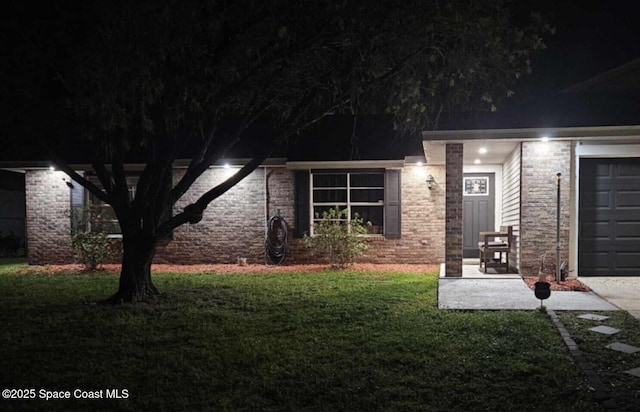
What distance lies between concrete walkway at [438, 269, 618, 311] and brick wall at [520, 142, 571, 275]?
27.3 inches

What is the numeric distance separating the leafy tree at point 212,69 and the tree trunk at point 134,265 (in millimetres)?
16

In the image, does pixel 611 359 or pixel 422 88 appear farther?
pixel 422 88

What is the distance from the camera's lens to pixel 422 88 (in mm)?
7875

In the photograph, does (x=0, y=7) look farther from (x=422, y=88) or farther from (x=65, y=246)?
(x=65, y=246)

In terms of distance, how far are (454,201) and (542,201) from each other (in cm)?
170

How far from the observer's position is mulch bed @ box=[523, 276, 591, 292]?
329 inches

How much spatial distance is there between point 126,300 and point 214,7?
4.66 metres

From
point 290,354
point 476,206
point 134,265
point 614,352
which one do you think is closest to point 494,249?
point 476,206

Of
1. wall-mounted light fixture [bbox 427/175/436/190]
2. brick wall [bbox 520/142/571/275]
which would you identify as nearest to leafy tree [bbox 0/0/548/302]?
brick wall [bbox 520/142/571/275]

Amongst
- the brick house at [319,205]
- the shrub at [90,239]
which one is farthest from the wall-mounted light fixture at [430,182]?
the shrub at [90,239]

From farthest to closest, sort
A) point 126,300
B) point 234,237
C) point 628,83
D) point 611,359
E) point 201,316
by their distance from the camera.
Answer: point 628,83 < point 234,237 < point 126,300 < point 201,316 < point 611,359

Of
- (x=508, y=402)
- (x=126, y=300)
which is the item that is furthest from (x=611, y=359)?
(x=126, y=300)

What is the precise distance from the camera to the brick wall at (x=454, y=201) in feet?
31.5

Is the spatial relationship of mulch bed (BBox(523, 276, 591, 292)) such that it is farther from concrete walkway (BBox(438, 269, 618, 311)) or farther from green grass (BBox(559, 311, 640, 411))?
green grass (BBox(559, 311, 640, 411))
